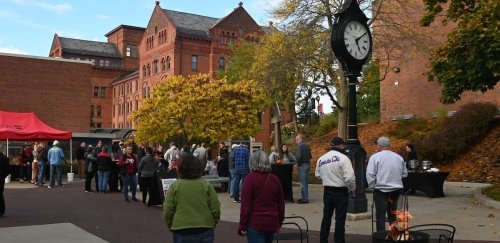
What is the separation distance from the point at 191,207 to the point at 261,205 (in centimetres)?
91

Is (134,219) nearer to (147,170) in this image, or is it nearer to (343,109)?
(147,170)

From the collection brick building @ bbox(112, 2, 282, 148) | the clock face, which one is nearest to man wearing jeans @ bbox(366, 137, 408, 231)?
the clock face

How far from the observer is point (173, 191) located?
17.3ft

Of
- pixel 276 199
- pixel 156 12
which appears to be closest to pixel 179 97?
pixel 276 199

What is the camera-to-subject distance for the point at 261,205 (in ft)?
19.0

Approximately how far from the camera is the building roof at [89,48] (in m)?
85.5

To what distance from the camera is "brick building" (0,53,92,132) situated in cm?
3909

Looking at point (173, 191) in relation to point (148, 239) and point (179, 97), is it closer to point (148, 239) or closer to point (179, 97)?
point (148, 239)

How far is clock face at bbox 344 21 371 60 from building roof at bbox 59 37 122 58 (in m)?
79.3

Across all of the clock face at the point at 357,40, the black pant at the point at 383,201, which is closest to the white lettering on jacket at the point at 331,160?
the black pant at the point at 383,201

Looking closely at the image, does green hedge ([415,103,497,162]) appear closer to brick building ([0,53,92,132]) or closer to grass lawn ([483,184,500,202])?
grass lawn ([483,184,500,202])

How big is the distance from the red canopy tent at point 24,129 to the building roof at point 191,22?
39.9m

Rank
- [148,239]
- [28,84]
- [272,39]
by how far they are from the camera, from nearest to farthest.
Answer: [148,239]
[272,39]
[28,84]

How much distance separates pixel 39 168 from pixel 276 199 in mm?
18593
